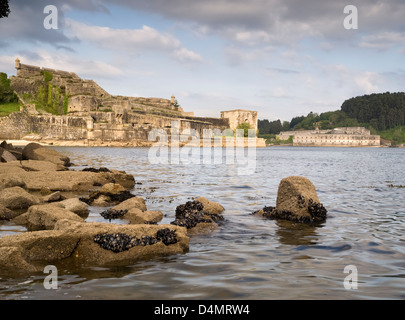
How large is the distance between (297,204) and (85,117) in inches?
2496

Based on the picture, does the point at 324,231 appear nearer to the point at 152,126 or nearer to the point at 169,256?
the point at 169,256

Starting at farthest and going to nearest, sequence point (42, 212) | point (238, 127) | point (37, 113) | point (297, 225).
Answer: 1. point (238, 127)
2. point (37, 113)
3. point (297, 225)
4. point (42, 212)

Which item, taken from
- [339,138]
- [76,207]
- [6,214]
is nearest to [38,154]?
[76,207]

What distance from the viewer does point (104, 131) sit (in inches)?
2744

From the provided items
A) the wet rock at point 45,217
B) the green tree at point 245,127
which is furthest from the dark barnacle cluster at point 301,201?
the green tree at point 245,127

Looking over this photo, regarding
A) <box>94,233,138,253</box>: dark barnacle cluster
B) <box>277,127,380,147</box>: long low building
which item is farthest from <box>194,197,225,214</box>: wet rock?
<box>277,127,380,147</box>: long low building

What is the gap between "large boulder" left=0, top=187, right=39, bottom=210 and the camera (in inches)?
401

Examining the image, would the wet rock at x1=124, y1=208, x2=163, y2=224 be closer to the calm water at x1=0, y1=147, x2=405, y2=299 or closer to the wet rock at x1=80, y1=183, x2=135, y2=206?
the calm water at x1=0, y1=147, x2=405, y2=299

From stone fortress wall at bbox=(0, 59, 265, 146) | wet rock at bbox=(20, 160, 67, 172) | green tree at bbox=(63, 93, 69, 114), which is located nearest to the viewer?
wet rock at bbox=(20, 160, 67, 172)

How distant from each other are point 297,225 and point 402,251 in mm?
2705

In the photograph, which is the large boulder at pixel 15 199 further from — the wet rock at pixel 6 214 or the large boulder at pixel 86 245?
the large boulder at pixel 86 245

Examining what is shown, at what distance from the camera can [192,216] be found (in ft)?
30.1

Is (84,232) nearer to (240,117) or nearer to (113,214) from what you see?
(113,214)
